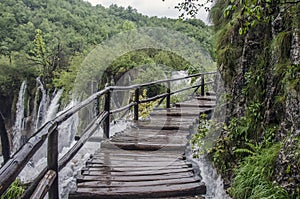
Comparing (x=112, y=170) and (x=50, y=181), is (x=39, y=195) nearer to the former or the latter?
(x=50, y=181)

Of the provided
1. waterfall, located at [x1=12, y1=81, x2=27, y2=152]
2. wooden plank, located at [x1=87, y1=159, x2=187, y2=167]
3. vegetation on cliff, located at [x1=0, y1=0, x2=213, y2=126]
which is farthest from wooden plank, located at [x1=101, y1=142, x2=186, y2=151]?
waterfall, located at [x1=12, y1=81, x2=27, y2=152]

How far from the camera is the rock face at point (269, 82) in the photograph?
86.6 inches

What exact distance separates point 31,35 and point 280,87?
23.3 metres

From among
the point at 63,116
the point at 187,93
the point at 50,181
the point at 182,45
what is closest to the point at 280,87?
the point at 63,116

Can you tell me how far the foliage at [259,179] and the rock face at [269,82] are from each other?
7cm

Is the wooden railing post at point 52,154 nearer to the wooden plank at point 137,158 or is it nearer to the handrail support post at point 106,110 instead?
the wooden plank at point 137,158

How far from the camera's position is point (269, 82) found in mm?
2945

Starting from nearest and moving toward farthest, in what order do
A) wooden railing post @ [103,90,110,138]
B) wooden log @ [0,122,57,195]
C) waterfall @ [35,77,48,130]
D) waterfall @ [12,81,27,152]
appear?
wooden log @ [0,122,57,195] → wooden railing post @ [103,90,110,138] → waterfall @ [35,77,48,130] → waterfall @ [12,81,27,152]

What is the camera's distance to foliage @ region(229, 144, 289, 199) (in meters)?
2.19

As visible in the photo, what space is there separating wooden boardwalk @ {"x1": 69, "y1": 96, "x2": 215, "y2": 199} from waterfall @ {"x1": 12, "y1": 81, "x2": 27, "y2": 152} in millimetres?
11139

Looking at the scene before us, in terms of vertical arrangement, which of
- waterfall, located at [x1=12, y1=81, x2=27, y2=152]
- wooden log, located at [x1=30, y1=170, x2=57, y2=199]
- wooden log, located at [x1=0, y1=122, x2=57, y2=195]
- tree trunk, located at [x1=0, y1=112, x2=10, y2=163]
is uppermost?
tree trunk, located at [x1=0, y1=112, x2=10, y2=163]

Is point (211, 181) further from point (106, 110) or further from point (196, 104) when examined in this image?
point (196, 104)

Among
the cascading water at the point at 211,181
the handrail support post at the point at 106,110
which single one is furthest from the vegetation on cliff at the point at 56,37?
the cascading water at the point at 211,181

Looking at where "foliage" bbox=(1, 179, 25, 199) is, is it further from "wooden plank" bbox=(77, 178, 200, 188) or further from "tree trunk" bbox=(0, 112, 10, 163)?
"tree trunk" bbox=(0, 112, 10, 163)
